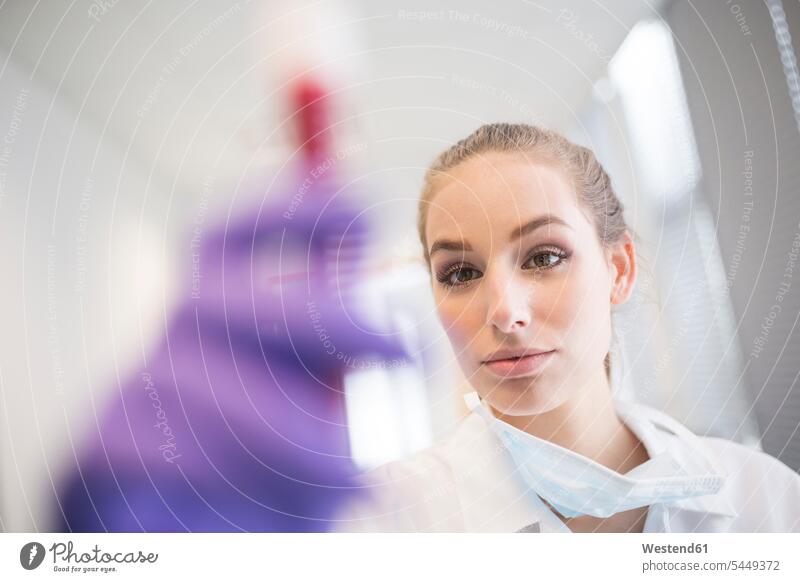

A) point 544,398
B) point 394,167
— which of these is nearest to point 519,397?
point 544,398

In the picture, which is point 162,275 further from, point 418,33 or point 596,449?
point 596,449

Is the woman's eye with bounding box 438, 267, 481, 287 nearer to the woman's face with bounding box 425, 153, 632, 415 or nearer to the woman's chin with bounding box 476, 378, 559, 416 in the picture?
the woman's face with bounding box 425, 153, 632, 415

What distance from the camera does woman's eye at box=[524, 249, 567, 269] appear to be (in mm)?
623

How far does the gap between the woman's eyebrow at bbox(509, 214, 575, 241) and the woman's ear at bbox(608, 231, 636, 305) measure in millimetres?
69

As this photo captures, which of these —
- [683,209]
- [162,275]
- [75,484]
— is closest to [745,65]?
[683,209]

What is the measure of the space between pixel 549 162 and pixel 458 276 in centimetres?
14

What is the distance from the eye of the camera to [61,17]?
2.27 feet

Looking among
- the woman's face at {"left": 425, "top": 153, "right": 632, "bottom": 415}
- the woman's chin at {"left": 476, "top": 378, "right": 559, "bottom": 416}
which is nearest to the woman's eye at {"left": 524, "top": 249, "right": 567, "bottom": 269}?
the woman's face at {"left": 425, "top": 153, "right": 632, "bottom": 415}

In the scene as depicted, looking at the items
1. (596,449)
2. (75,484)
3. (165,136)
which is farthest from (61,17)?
(596,449)

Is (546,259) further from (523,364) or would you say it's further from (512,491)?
(512,491)

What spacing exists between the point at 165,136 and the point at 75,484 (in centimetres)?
35

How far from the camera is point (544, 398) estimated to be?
646 mm
